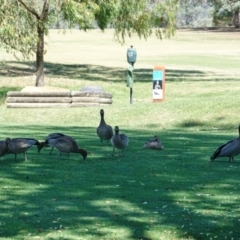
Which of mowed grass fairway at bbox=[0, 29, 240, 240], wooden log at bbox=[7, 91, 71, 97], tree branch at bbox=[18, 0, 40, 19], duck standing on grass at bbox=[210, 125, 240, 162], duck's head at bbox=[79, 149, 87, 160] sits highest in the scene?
tree branch at bbox=[18, 0, 40, 19]

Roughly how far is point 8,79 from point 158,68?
13309 millimetres

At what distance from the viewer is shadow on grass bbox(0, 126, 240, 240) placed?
10.3 m

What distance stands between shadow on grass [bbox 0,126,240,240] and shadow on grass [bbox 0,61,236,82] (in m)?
29.3

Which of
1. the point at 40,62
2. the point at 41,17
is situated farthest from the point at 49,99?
the point at 41,17

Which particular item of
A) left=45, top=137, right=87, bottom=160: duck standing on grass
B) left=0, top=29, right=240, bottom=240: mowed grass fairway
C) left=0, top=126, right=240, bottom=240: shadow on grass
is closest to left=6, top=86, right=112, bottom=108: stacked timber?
left=0, top=29, right=240, bottom=240: mowed grass fairway

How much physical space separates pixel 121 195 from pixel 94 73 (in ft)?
129

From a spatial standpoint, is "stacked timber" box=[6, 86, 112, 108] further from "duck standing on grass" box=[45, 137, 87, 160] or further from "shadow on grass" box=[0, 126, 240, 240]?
"duck standing on grass" box=[45, 137, 87, 160]

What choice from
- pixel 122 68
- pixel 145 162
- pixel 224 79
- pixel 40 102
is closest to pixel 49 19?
pixel 40 102

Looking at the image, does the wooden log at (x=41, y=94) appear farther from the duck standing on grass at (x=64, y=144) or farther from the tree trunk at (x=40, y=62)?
the duck standing on grass at (x=64, y=144)

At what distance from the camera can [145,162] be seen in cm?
1636

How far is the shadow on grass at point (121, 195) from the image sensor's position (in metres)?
10.3

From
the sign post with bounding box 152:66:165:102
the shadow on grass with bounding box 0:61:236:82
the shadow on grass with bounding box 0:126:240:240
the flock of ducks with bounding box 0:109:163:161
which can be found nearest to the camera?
the shadow on grass with bounding box 0:126:240:240

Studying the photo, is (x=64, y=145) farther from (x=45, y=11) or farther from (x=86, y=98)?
(x=45, y=11)

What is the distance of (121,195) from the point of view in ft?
41.5
